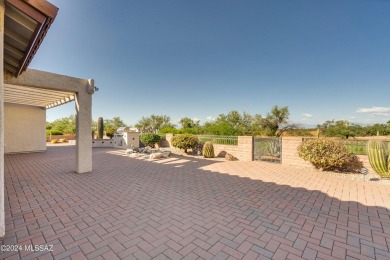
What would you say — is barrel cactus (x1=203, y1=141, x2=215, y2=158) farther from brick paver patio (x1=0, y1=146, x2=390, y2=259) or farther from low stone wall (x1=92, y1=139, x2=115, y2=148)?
low stone wall (x1=92, y1=139, x2=115, y2=148)

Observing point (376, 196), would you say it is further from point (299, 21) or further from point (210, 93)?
point (210, 93)

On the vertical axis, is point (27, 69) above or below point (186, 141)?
above

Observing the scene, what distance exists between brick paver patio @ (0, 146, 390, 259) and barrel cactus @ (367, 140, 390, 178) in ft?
4.15

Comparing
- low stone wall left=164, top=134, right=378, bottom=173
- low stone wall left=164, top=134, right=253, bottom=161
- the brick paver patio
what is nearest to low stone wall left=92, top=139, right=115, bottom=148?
the brick paver patio

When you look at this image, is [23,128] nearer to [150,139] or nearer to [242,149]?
[150,139]

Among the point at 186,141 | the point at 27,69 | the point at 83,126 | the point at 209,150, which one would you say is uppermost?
the point at 27,69

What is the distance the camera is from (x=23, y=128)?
463 inches

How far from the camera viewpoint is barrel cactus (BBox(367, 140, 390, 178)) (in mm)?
6289

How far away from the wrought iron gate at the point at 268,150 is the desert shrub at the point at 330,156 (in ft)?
5.32

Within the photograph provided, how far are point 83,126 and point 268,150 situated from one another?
933 cm

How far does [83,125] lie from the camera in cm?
662

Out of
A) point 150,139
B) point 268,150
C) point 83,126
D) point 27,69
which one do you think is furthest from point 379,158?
point 150,139

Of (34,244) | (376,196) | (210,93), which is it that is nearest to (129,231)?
(34,244)

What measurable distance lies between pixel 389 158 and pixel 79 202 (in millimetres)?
10341
